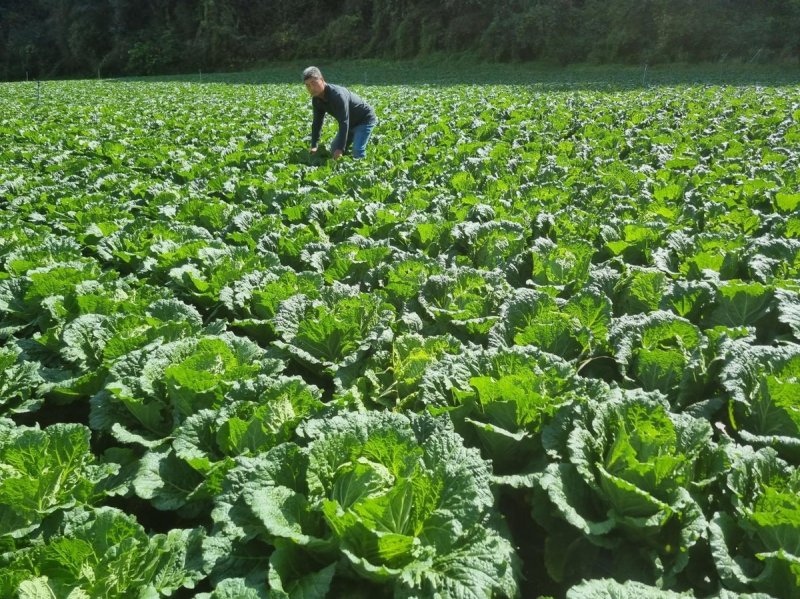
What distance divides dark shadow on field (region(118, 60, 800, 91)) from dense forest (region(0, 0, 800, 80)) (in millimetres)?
1483

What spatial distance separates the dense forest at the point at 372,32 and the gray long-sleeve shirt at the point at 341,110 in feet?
99.7

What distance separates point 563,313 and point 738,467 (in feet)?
3.89

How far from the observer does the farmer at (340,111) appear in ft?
25.2

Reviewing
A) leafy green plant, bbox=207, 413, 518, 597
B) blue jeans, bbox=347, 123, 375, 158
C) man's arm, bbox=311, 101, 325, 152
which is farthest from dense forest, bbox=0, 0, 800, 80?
leafy green plant, bbox=207, 413, 518, 597

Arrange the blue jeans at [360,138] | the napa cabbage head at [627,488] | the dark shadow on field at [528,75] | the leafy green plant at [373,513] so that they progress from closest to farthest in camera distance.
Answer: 1. the leafy green plant at [373,513]
2. the napa cabbage head at [627,488]
3. the blue jeans at [360,138]
4. the dark shadow on field at [528,75]

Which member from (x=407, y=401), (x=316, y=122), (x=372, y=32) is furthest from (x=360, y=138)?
(x=372, y=32)

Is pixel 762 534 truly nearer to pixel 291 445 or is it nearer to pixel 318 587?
pixel 318 587

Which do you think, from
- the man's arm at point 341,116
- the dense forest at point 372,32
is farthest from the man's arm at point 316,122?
the dense forest at point 372,32

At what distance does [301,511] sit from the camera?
6.39ft

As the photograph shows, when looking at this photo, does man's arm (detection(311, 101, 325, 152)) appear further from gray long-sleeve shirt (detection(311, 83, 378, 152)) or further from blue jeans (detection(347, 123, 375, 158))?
blue jeans (detection(347, 123, 375, 158))

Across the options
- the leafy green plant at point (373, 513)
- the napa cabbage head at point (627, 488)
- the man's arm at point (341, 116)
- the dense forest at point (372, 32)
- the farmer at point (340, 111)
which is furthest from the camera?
the dense forest at point (372, 32)

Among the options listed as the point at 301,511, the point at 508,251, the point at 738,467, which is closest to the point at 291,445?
the point at 301,511

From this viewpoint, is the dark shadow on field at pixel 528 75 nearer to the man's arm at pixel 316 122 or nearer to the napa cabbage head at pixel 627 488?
the man's arm at pixel 316 122

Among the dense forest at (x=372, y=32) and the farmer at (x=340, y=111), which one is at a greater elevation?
the dense forest at (x=372, y=32)
